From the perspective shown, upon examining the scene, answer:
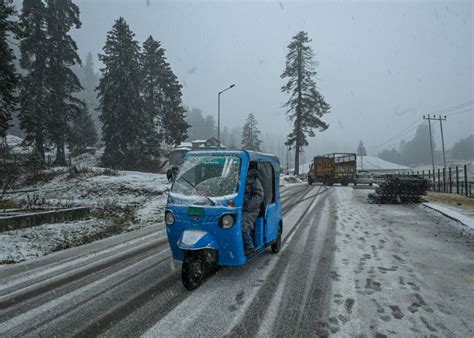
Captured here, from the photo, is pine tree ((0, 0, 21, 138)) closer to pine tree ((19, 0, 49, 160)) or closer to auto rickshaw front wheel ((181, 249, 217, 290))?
pine tree ((19, 0, 49, 160))

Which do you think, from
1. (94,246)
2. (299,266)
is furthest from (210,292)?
(94,246)

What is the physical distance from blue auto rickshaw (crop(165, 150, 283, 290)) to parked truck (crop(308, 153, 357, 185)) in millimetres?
28182

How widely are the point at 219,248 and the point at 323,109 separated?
42298mm

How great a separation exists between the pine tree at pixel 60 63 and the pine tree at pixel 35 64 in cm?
45

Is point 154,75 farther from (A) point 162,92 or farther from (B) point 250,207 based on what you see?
(B) point 250,207

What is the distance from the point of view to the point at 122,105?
108 ft

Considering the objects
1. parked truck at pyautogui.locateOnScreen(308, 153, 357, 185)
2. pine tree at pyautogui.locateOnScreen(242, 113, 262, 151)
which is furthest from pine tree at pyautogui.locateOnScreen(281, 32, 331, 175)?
pine tree at pyautogui.locateOnScreen(242, 113, 262, 151)

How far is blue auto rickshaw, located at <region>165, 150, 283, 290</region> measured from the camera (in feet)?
16.0

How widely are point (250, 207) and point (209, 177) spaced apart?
35.6 inches

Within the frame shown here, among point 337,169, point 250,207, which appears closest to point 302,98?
point 337,169

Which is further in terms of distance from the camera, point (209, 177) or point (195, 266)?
point (209, 177)

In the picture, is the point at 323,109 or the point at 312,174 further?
the point at 323,109

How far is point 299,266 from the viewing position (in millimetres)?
5996

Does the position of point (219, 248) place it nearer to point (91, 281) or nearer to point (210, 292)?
point (210, 292)
